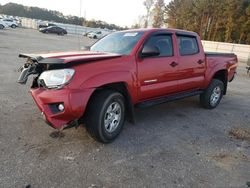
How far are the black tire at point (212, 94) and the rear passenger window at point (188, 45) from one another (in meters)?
1.09

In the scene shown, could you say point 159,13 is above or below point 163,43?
above

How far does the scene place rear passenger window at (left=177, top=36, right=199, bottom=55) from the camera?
5758 millimetres

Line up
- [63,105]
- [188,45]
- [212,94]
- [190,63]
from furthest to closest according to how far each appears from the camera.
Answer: [212,94]
[188,45]
[190,63]
[63,105]

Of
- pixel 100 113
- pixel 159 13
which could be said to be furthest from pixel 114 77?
pixel 159 13

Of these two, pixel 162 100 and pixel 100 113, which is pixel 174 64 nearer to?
pixel 162 100

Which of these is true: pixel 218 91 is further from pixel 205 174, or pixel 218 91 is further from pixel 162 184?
pixel 162 184

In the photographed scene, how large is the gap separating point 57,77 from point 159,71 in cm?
196

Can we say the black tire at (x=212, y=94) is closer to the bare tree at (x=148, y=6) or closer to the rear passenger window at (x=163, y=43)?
the rear passenger window at (x=163, y=43)

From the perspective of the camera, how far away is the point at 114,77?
4.16m

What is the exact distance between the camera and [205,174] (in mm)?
3670

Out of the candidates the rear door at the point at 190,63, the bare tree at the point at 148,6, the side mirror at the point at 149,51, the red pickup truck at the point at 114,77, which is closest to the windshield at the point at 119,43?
the red pickup truck at the point at 114,77

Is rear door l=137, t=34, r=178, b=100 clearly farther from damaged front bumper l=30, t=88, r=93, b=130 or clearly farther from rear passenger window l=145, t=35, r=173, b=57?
damaged front bumper l=30, t=88, r=93, b=130

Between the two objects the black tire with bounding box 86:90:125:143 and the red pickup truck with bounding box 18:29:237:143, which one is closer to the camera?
the red pickup truck with bounding box 18:29:237:143

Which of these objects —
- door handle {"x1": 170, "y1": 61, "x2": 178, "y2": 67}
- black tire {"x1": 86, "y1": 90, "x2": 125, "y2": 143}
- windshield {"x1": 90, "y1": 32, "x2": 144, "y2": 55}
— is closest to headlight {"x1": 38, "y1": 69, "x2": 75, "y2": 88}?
black tire {"x1": 86, "y1": 90, "x2": 125, "y2": 143}
